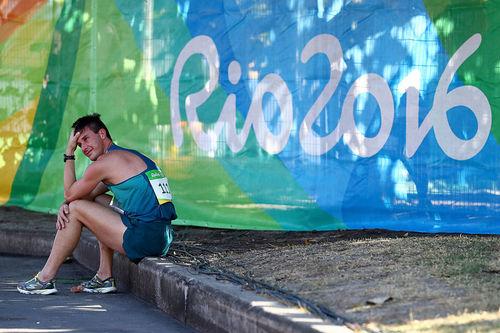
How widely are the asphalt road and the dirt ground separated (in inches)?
18.8

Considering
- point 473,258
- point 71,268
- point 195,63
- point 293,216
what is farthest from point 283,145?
point 473,258

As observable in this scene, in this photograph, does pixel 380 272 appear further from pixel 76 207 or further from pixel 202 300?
pixel 76 207

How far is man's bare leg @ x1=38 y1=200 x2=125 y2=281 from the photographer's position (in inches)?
294

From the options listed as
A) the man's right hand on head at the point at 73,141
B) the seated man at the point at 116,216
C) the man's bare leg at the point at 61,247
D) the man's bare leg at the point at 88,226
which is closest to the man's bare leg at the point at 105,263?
the seated man at the point at 116,216

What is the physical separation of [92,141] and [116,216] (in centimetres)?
62

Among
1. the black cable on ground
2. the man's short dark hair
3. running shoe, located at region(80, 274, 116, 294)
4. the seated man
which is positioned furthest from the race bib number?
running shoe, located at region(80, 274, 116, 294)

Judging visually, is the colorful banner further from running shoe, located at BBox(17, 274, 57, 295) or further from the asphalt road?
running shoe, located at BBox(17, 274, 57, 295)

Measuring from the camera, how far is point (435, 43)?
820 centimetres

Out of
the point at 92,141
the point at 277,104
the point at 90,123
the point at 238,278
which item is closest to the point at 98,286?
the point at 92,141

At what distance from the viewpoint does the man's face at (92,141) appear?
25.4 ft

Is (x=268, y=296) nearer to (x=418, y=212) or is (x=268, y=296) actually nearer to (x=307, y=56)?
(x=418, y=212)

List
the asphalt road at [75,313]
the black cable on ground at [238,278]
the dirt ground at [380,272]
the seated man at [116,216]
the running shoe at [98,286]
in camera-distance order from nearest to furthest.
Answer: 1. the dirt ground at [380,272]
2. the black cable on ground at [238,278]
3. the asphalt road at [75,313]
4. the seated man at [116,216]
5. the running shoe at [98,286]

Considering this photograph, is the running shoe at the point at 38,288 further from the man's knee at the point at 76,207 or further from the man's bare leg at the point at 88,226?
the man's knee at the point at 76,207

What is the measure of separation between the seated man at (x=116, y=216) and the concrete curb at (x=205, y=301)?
0.63 ft
